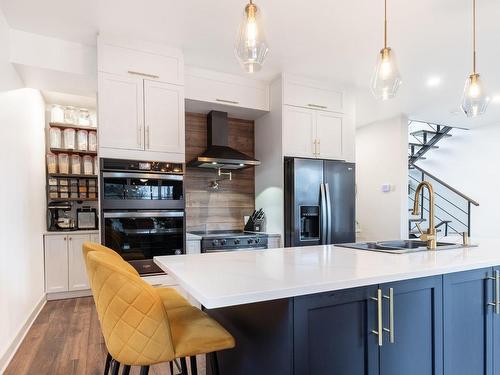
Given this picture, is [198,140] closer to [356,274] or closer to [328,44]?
[328,44]

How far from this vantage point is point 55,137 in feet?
13.3

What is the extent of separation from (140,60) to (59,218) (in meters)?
2.50

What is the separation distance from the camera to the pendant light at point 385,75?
1955 millimetres

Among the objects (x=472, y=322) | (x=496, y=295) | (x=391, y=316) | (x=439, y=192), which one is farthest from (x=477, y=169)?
(x=391, y=316)

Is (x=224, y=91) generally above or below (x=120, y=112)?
above

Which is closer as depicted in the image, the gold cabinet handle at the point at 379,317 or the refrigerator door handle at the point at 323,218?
the gold cabinet handle at the point at 379,317

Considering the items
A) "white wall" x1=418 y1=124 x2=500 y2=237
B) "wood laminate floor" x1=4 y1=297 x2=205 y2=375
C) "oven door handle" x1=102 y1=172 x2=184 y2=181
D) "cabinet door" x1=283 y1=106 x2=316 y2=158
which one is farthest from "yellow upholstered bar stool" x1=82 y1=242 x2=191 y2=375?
"white wall" x1=418 y1=124 x2=500 y2=237

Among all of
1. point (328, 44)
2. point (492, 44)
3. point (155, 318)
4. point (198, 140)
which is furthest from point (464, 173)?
point (155, 318)

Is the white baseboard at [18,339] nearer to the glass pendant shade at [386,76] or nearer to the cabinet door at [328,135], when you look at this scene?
the glass pendant shade at [386,76]

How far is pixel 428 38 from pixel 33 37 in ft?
11.2

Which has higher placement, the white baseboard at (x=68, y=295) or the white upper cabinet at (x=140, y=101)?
the white upper cabinet at (x=140, y=101)

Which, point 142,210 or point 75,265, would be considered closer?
point 142,210

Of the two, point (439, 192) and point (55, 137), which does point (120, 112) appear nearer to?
point (55, 137)

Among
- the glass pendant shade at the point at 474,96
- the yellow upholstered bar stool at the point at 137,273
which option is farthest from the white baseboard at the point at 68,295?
the glass pendant shade at the point at 474,96
